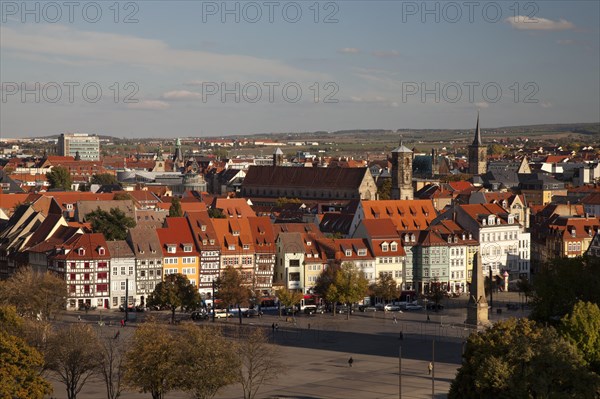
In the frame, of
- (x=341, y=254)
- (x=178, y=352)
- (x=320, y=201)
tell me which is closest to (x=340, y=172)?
(x=320, y=201)

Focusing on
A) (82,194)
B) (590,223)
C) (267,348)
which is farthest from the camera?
(82,194)

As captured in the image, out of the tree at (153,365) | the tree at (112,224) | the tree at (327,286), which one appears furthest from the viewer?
the tree at (112,224)

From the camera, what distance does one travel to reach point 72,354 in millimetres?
60219

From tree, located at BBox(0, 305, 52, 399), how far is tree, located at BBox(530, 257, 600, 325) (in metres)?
27.5

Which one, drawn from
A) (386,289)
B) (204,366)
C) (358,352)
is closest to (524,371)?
(204,366)

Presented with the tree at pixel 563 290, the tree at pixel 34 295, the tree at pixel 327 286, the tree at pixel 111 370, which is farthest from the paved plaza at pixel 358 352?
the tree at pixel 563 290

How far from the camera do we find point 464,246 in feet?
363

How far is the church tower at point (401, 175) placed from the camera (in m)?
159

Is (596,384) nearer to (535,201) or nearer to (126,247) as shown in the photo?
(126,247)

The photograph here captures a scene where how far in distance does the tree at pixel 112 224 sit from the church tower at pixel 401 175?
55.0 m

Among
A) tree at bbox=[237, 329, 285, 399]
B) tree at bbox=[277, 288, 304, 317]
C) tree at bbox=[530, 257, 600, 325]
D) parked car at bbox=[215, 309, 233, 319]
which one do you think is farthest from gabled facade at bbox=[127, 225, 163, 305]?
tree at bbox=[530, 257, 600, 325]

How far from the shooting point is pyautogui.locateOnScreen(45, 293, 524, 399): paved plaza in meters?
64.2

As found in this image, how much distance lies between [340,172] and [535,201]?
80.7ft

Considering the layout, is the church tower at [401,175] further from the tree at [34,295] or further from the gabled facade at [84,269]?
the tree at [34,295]
